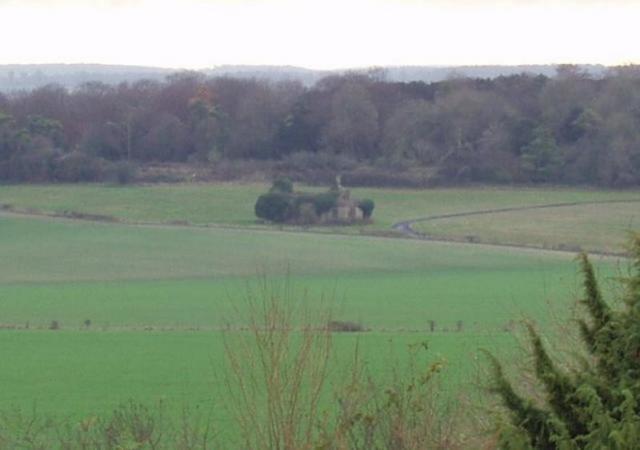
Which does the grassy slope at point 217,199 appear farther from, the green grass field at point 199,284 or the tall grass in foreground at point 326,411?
the tall grass in foreground at point 326,411

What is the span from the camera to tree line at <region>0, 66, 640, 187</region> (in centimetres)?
7662

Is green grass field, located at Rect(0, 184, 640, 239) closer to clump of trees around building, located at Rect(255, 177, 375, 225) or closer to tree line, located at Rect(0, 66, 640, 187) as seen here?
clump of trees around building, located at Rect(255, 177, 375, 225)

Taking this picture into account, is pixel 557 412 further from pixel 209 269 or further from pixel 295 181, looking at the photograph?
pixel 295 181

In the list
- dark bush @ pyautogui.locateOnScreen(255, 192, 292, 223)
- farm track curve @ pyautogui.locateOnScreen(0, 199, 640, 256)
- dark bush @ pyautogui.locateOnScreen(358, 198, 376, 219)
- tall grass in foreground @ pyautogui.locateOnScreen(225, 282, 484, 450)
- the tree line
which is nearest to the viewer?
tall grass in foreground @ pyautogui.locateOnScreen(225, 282, 484, 450)

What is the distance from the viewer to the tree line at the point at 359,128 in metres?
76.6

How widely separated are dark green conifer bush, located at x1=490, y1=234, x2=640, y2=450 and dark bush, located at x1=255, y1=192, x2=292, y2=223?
189ft

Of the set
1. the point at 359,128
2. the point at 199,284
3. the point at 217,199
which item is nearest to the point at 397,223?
the point at 217,199

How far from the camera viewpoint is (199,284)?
45.9m

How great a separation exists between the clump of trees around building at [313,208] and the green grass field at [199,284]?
3.58 ft

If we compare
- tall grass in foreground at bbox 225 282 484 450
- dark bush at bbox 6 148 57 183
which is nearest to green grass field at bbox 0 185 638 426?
dark bush at bbox 6 148 57 183

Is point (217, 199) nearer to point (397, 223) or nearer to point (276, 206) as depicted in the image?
point (276, 206)

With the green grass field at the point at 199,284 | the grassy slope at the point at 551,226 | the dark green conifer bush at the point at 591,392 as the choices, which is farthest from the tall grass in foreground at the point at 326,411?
the grassy slope at the point at 551,226

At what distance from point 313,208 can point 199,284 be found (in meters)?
19.4

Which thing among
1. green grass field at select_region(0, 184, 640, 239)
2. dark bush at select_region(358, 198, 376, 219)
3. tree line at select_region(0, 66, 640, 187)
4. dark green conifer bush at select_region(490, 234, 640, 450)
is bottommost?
green grass field at select_region(0, 184, 640, 239)
